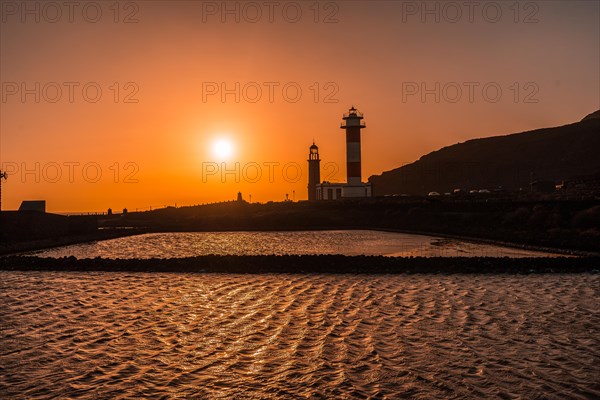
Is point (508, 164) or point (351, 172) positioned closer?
point (351, 172)

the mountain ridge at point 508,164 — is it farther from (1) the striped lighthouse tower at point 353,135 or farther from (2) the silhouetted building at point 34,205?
(2) the silhouetted building at point 34,205

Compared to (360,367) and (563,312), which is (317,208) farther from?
(360,367)

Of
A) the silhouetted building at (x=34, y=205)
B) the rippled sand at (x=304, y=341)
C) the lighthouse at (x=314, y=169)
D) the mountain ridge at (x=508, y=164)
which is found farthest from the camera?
the mountain ridge at (x=508, y=164)

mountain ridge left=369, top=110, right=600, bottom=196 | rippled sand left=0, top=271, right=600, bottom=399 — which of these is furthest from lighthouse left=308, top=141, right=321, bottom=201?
mountain ridge left=369, top=110, right=600, bottom=196

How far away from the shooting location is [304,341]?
1272 centimetres

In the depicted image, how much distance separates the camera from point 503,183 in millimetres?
166875

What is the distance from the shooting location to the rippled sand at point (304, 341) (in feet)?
31.5

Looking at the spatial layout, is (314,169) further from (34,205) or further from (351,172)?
(34,205)

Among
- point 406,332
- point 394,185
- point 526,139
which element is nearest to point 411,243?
point 406,332

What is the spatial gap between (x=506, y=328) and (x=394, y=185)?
17710 cm

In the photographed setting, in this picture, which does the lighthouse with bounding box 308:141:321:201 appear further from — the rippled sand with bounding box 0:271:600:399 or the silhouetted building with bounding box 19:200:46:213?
the rippled sand with bounding box 0:271:600:399

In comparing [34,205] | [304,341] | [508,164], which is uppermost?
[508,164]

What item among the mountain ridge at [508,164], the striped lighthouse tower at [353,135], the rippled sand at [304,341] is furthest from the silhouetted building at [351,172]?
the mountain ridge at [508,164]

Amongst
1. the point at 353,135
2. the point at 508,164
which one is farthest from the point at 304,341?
the point at 508,164
